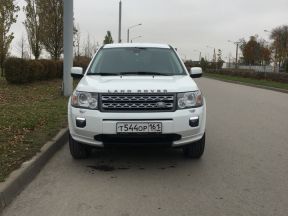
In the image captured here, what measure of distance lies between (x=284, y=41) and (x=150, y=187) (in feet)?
261

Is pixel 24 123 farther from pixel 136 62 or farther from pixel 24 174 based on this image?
pixel 24 174

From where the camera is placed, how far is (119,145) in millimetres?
5957

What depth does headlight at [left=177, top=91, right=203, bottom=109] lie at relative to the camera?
19.7 ft

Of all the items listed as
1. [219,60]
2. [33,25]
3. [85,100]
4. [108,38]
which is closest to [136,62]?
[85,100]

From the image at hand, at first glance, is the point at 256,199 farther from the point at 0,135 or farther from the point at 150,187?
the point at 0,135

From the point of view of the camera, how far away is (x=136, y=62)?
7375 millimetres

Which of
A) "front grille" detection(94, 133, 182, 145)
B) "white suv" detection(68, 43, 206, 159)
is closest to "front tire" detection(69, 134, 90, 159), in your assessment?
"white suv" detection(68, 43, 206, 159)

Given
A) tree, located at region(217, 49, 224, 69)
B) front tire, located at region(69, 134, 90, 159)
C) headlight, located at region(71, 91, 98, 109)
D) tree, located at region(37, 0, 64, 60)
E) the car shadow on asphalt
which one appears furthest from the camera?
tree, located at region(217, 49, 224, 69)

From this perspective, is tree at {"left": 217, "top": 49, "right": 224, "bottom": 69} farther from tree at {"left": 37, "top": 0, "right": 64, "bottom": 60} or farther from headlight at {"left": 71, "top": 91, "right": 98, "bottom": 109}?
headlight at {"left": 71, "top": 91, "right": 98, "bottom": 109}

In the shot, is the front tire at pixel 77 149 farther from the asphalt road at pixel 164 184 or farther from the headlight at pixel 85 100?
the headlight at pixel 85 100

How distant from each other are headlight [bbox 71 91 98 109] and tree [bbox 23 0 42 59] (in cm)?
2394

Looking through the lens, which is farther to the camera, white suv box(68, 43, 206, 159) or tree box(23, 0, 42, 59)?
tree box(23, 0, 42, 59)

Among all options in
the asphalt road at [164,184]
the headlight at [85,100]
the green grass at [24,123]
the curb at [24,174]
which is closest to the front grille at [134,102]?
the headlight at [85,100]

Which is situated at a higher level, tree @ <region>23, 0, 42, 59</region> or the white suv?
tree @ <region>23, 0, 42, 59</region>
